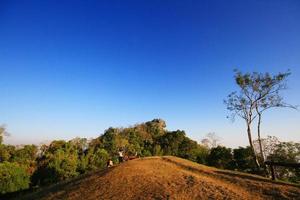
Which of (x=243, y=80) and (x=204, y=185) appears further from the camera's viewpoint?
(x=243, y=80)

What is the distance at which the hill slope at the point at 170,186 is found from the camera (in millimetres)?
12352

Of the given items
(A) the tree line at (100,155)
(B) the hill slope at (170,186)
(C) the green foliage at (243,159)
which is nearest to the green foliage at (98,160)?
(A) the tree line at (100,155)

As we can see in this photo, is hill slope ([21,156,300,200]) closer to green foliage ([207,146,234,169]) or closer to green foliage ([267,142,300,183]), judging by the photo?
green foliage ([267,142,300,183])

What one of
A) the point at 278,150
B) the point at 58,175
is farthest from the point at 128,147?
the point at 278,150

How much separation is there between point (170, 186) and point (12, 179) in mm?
33075

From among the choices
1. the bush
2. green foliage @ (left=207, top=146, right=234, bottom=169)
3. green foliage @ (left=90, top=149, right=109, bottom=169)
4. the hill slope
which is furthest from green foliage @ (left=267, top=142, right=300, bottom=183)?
the bush

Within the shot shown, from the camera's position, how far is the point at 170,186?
13.9m

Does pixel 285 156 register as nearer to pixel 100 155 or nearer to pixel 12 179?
pixel 100 155

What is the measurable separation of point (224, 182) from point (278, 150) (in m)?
25.7

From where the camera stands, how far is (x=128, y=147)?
189ft

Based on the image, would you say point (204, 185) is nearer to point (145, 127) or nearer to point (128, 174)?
point (128, 174)

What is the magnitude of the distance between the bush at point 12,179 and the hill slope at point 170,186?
2549 centimetres

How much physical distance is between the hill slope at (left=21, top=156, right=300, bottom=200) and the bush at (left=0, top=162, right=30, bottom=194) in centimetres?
2549

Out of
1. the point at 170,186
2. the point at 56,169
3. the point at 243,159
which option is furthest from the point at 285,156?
the point at 56,169
